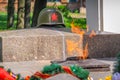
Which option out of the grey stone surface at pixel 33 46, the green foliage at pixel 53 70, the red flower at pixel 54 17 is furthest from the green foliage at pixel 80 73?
the red flower at pixel 54 17

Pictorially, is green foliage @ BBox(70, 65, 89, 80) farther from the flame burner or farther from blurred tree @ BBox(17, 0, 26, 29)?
blurred tree @ BBox(17, 0, 26, 29)

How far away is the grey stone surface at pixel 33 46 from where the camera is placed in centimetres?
930

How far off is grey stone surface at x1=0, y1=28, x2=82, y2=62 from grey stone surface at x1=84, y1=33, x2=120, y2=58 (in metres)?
0.31

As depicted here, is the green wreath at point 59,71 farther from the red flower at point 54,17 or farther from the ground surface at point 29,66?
the red flower at point 54,17

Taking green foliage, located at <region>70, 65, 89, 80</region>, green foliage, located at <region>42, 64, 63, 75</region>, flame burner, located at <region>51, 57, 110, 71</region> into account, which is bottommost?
flame burner, located at <region>51, 57, 110, 71</region>

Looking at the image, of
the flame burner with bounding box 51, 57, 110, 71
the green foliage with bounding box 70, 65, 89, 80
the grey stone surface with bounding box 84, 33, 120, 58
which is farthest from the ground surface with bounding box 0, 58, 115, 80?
the green foliage with bounding box 70, 65, 89, 80

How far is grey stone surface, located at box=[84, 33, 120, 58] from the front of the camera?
9539mm

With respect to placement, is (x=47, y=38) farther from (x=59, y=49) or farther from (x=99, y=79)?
(x=99, y=79)

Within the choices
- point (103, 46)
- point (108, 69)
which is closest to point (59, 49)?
point (103, 46)

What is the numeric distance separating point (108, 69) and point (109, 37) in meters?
2.24

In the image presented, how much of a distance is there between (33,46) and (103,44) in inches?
53.0

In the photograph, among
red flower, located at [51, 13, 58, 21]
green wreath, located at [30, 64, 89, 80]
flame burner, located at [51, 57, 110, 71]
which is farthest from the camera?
red flower, located at [51, 13, 58, 21]

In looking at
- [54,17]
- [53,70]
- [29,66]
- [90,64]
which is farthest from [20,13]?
[53,70]

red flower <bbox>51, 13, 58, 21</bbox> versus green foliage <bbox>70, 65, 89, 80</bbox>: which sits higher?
red flower <bbox>51, 13, 58, 21</bbox>
